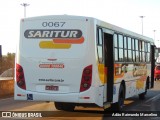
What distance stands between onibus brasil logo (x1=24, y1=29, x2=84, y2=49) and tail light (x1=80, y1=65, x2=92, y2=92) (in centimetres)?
81

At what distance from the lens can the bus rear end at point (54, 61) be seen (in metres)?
13.1

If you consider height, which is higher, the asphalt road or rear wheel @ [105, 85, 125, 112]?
rear wheel @ [105, 85, 125, 112]

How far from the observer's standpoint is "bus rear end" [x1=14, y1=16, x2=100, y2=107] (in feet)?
42.9

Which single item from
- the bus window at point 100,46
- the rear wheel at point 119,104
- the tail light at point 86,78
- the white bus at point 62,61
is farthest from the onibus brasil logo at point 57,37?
the rear wheel at point 119,104

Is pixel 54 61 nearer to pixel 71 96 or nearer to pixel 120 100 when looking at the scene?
pixel 71 96

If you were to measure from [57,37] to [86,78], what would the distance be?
147 cm

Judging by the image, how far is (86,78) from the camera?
514 inches

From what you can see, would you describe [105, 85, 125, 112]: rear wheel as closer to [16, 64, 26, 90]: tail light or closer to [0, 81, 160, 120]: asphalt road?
[0, 81, 160, 120]: asphalt road

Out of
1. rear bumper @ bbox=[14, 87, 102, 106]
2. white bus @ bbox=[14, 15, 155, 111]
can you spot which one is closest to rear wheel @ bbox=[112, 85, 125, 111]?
white bus @ bbox=[14, 15, 155, 111]

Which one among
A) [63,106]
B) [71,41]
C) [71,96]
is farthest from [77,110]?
[71,41]

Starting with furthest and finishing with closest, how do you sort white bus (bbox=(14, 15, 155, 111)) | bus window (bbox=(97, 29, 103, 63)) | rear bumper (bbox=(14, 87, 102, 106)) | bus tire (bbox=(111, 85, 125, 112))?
bus tire (bbox=(111, 85, 125, 112))
bus window (bbox=(97, 29, 103, 63))
white bus (bbox=(14, 15, 155, 111))
rear bumper (bbox=(14, 87, 102, 106))

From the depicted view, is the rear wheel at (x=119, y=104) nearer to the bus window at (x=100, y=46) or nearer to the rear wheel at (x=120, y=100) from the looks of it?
the rear wheel at (x=120, y=100)

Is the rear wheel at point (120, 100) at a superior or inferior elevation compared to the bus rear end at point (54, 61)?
inferior

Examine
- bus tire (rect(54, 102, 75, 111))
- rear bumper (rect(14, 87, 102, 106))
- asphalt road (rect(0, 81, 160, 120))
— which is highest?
rear bumper (rect(14, 87, 102, 106))
